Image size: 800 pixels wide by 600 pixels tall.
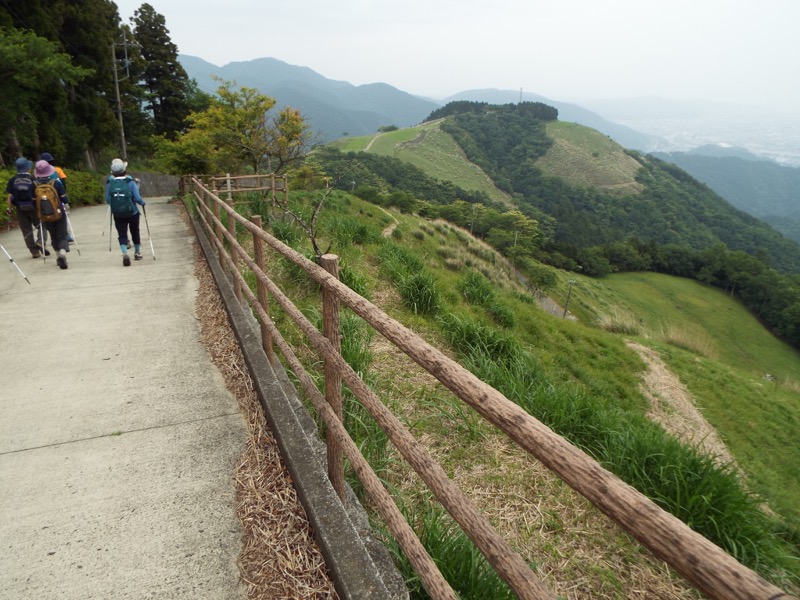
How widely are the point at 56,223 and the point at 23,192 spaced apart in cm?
69

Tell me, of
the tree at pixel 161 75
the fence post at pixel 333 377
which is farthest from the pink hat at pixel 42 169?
the tree at pixel 161 75

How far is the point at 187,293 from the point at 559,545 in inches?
212

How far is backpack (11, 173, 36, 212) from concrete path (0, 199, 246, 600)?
90.2 inches

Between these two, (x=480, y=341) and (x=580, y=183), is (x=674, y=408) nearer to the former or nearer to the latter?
(x=480, y=341)

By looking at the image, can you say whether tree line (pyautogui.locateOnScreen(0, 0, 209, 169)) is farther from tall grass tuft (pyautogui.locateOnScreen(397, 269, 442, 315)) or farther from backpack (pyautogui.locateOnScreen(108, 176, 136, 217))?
tall grass tuft (pyautogui.locateOnScreen(397, 269, 442, 315))

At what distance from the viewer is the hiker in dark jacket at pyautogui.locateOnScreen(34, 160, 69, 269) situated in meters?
6.78

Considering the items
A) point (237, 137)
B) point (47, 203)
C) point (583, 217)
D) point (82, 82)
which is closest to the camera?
point (47, 203)

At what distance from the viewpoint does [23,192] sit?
273 inches

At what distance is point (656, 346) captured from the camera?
12.7m

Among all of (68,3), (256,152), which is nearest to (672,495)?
(256,152)

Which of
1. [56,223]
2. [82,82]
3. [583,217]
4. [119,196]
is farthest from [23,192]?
[583,217]

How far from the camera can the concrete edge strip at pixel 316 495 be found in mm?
1857

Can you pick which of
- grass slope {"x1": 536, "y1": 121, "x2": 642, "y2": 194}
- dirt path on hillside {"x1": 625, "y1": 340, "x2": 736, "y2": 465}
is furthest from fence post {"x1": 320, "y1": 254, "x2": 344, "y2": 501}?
grass slope {"x1": 536, "y1": 121, "x2": 642, "y2": 194}

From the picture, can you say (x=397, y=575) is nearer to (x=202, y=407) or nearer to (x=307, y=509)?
(x=307, y=509)
